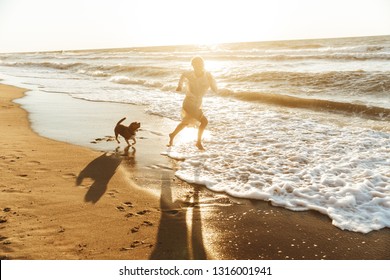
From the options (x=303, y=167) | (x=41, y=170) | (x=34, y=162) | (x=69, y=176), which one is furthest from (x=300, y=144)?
(x=34, y=162)

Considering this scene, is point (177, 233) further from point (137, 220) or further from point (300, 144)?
point (300, 144)

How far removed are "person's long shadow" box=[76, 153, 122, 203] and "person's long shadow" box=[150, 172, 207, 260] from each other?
0.96 m

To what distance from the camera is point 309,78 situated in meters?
15.3

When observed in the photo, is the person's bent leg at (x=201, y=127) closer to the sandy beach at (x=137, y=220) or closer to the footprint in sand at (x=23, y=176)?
the sandy beach at (x=137, y=220)

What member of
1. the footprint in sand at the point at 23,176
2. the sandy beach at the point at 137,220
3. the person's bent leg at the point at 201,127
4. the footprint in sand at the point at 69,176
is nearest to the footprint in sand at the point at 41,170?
the sandy beach at the point at 137,220

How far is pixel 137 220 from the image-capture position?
12.0 feet

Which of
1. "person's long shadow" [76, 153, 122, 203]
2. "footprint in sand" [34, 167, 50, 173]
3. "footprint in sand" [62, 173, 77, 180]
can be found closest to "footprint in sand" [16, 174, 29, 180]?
"footprint in sand" [34, 167, 50, 173]

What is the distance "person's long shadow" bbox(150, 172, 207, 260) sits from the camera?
3.08 meters

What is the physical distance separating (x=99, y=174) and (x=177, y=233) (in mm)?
2183

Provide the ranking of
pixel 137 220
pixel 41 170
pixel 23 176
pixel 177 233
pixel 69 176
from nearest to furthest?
pixel 177 233
pixel 137 220
pixel 23 176
pixel 69 176
pixel 41 170

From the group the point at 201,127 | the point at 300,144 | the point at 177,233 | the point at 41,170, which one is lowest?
the point at 177,233

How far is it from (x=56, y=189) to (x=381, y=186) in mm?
4954

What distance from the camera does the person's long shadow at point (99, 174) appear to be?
428 cm

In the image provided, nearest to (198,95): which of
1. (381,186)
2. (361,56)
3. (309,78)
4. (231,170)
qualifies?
(231,170)
